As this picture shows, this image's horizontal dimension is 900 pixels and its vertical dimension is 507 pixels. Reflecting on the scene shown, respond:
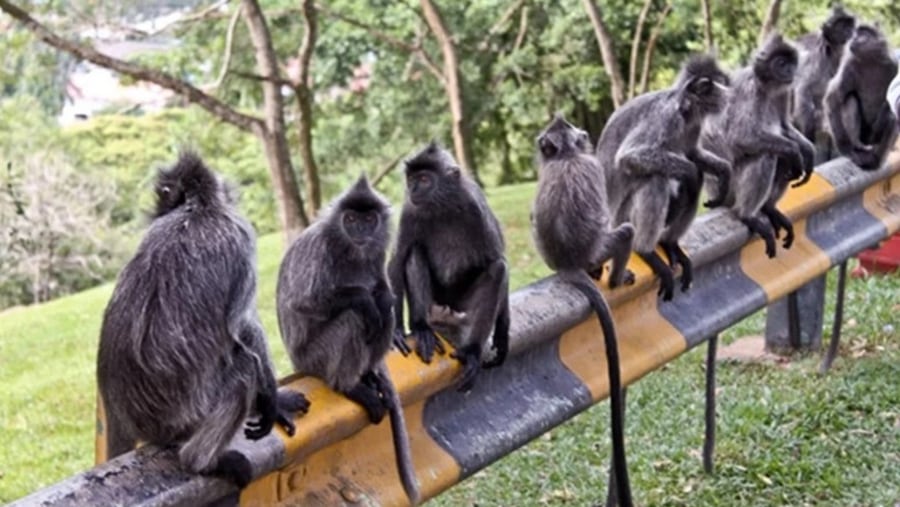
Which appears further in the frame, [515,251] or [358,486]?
[515,251]

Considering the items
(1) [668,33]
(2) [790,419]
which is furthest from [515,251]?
(2) [790,419]

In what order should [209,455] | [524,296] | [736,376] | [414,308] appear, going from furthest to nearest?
[736,376] < [414,308] < [524,296] < [209,455]

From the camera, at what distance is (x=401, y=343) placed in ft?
12.2

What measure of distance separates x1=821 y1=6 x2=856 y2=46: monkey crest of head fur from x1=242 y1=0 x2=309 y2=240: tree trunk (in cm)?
618

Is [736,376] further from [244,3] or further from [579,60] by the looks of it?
[579,60]

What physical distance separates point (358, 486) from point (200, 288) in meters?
0.64

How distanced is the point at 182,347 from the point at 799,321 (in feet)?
14.6

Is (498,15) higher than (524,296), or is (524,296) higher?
(524,296)

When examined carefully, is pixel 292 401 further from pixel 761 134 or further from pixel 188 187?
pixel 761 134

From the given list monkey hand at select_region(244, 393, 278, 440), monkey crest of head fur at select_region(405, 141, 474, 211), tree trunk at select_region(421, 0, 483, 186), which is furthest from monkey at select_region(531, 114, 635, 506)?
tree trunk at select_region(421, 0, 483, 186)

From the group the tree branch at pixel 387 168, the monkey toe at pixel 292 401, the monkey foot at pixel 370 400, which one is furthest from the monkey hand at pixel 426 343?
the tree branch at pixel 387 168

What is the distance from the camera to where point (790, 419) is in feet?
18.0

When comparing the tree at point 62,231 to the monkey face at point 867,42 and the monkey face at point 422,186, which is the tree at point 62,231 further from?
the monkey face at point 422,186

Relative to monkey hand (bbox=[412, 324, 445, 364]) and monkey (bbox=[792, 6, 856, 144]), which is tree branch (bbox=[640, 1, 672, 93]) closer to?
monkey (bbox=[792, 6, 856, 144])
